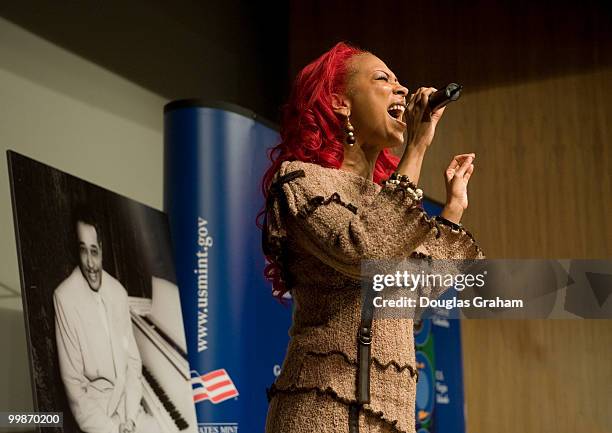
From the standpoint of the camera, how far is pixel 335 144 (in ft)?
4.46

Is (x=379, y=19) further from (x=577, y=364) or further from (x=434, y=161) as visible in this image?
(x=577, y=364)

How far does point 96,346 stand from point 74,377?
12 cm

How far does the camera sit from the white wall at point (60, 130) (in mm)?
2438

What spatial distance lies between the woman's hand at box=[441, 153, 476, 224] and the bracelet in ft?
0.51

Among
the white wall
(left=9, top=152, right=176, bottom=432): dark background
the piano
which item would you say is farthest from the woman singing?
the white wall

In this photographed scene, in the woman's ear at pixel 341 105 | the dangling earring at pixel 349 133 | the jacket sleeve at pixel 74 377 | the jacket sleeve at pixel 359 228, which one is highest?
the woman's ear at pixel 341 105

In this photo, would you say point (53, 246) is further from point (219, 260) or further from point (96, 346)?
point (219, 260)

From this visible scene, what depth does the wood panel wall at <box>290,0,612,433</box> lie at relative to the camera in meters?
1.00

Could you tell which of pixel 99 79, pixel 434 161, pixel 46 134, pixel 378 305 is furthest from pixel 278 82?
pixel 378 305

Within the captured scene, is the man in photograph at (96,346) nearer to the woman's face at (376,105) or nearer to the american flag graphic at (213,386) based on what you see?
the american flag graphic at (213,386)

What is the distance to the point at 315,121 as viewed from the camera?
1376 millimetres

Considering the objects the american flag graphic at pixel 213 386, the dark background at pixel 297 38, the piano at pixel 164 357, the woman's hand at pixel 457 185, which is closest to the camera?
the woman's hand at pixel 457 185

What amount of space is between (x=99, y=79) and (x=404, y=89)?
1853 millimetres

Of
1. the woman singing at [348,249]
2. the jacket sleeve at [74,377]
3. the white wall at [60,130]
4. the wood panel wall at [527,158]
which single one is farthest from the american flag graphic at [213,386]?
the woman singing at [348,249]
